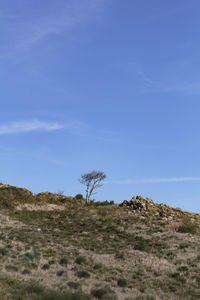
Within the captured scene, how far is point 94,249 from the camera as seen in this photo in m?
30.5

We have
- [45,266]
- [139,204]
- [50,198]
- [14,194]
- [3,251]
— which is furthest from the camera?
[50,198]

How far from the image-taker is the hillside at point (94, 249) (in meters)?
17.5

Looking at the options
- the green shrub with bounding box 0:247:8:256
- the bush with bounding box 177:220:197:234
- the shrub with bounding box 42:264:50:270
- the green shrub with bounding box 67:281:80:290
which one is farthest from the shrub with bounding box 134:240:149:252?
the green shrub with bounding box 67:281:80:290

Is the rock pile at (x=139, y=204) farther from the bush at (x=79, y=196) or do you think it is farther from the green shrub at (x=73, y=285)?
the green shrub at (x=73, y=285)

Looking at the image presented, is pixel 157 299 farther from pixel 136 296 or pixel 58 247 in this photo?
pixel 58 247

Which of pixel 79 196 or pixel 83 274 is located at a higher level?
pixel 79 196

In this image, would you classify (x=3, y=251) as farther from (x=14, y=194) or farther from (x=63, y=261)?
(x=14, y=194)

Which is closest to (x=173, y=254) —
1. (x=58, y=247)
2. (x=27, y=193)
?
(x=58, y=247)

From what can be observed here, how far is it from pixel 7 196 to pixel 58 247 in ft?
82.7

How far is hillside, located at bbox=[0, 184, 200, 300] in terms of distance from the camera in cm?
1752

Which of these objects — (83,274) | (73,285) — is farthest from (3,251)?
(73,285)

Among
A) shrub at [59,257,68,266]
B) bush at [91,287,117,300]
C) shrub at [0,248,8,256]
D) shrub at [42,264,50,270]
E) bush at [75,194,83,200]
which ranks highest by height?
bush at [75,194,83,200]

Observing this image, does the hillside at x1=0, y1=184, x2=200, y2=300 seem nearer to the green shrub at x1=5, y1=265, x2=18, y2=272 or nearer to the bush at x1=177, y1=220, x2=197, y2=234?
the green shrub at x1=5, y1=265, x2=18, y2=272

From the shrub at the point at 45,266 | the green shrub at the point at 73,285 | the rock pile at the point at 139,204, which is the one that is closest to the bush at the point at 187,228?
the rock pile at the point at 139,204
